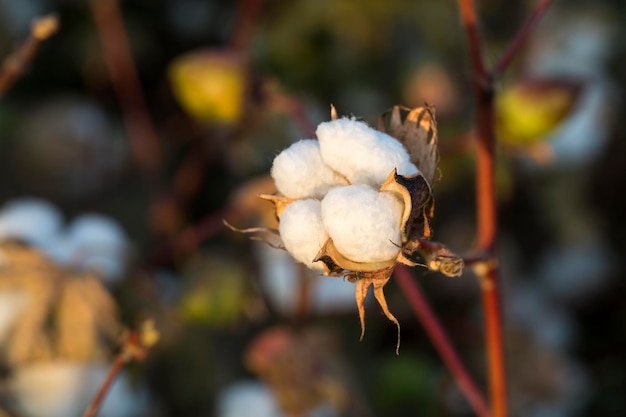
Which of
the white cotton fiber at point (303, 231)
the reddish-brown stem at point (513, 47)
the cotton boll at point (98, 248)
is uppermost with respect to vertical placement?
the reddish-brown stem at point (513, 47)

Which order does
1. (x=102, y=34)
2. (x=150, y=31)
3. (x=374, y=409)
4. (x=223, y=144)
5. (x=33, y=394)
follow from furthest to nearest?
(x=150, y=31)
(x=102, y=34)
(x=223, y=144)
(x=374, y=409)
(x=33, y=394)

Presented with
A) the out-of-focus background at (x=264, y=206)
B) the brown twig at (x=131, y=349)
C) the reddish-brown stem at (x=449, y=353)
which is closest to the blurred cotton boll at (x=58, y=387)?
the out-of-focus background at (x=264, y=206)

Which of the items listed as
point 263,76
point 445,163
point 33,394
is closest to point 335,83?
point 445,163

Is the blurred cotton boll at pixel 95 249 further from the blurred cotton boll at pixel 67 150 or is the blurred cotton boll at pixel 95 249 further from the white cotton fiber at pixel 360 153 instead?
the white cotton fiber at pixel 360 153

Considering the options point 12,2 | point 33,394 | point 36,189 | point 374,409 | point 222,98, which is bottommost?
point 374,409

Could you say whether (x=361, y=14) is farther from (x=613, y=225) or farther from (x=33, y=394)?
(x=33, y=394)

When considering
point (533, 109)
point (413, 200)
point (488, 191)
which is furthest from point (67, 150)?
point (413, 200)

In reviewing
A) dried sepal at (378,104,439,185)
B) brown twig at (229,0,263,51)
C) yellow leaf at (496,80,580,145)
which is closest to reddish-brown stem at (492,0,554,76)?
dried sepal at (378,104,439,185)
